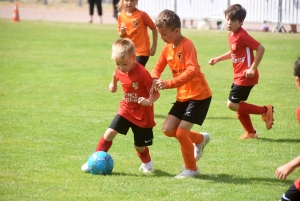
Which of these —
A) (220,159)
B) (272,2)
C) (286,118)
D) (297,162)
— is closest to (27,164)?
(220,159)

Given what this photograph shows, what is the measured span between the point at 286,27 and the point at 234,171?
18625 millimetres

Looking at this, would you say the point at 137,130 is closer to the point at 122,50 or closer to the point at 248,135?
the point at 122,50

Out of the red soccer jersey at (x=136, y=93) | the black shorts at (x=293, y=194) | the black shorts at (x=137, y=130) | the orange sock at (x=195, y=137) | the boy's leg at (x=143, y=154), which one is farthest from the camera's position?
the orange sock at (x=195, y=137)

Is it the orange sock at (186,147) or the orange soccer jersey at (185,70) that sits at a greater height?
the orange soccer jersey at (185,70)

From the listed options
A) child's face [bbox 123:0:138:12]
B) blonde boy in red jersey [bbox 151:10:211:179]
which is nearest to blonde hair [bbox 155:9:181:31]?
blonde boy in red jersey [bbox 151:10:211:179]

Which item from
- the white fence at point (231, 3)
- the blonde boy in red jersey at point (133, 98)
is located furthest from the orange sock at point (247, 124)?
the white fence at point (231, 3)

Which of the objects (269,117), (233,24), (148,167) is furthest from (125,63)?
(269,117)

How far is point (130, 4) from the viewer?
10.6 meters

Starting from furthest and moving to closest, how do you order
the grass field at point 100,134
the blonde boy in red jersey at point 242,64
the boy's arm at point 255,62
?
the blonde boy in red jersey at point 242,64 < the boy's arm at point 255,62 < the grass field at point 100,134

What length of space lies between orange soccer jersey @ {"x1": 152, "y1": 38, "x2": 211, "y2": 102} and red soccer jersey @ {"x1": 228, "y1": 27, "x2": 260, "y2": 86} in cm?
210

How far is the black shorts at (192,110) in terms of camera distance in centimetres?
698

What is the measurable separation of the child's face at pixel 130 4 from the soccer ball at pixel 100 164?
4.11 metres

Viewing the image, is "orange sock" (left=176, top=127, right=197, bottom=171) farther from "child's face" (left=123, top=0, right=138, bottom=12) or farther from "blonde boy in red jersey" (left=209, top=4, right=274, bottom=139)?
"child's face" (left=123, top=0, right=138, bottom=12)

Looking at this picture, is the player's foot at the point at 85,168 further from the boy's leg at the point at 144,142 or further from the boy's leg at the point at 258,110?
the boy's leg at the point at 258,110
